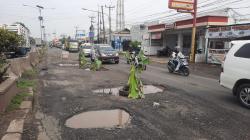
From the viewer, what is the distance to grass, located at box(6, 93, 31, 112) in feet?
21.8

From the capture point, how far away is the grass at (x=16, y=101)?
6.63 meters

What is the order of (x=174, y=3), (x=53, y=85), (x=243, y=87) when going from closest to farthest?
(x=243, y=87), (x=53, y=85), (x=174, y=3)

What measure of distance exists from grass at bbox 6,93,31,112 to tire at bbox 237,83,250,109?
6.17 meters

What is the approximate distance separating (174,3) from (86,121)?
1982 centimetres

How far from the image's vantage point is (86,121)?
612 cm

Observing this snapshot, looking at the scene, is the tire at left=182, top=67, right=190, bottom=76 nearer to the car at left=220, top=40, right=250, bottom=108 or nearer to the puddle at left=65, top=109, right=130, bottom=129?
the car at left=220, top=40, right=250, bottom=108

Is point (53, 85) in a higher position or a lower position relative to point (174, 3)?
lower

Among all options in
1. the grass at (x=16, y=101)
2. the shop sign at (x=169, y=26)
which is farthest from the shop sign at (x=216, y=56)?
the grass at (x=16, y=101)

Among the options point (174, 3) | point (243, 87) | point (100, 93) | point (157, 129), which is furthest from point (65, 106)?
point (174, 3)

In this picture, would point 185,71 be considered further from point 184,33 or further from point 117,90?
point 184,33

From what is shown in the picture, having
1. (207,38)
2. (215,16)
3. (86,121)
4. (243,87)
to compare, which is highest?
(215,16)

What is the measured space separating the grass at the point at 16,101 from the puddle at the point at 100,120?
161 centimetres

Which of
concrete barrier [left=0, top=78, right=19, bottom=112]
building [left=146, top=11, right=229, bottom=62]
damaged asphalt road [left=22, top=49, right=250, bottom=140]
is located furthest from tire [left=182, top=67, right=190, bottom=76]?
concrete barrier [left=0, top=78, right=19, bottom=112]

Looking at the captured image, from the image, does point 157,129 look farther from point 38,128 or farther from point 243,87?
point 243,87
